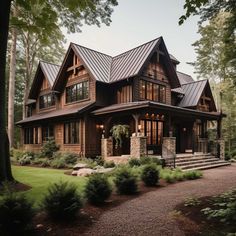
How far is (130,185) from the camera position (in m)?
8.02

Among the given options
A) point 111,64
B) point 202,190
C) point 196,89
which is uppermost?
point 111,64

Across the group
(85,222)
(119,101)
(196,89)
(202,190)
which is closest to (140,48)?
(119,101)

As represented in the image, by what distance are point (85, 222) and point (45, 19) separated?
5.27 m

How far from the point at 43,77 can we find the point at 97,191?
68.2 ft

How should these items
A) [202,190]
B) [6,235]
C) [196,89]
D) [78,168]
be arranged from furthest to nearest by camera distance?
[196,89], [78,168], [202,190], [6,235]

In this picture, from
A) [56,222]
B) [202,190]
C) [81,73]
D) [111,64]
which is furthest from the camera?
[111,64]

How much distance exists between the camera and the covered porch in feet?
48.2

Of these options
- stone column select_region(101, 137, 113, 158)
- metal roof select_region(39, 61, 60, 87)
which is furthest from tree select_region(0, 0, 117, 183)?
metal roof select_region(39, 61, 60, 87)

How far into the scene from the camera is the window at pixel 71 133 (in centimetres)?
1880

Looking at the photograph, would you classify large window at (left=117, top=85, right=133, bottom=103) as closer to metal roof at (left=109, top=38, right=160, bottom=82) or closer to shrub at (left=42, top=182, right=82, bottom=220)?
metal roof at (left=109, top=38, right=160, bottom=82)

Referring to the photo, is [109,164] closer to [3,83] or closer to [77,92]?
[77,92]

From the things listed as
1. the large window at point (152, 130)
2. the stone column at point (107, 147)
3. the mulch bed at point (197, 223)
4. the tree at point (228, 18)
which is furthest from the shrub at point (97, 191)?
the large window at point (152, 130)

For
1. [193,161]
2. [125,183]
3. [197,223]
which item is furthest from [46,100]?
[197,223]

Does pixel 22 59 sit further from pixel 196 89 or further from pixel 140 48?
pixel 196 89
